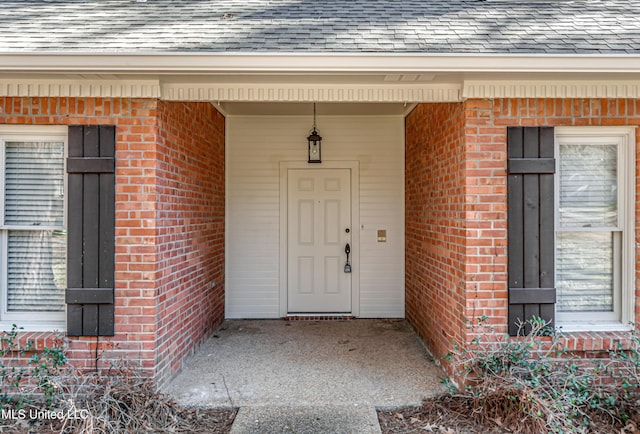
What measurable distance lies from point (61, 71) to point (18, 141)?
0.89 m

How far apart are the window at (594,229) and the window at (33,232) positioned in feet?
14.3

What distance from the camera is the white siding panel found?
19.1ft

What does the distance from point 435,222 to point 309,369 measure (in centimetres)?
201

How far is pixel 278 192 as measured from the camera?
5844 millimetres

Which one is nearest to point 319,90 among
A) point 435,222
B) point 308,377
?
point 435,222

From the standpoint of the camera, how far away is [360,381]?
12.2ft

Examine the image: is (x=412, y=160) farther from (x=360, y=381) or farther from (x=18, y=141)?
(x=18, y=141)

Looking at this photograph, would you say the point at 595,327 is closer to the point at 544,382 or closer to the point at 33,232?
the point at 544,382

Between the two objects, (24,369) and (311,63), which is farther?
(24,369)

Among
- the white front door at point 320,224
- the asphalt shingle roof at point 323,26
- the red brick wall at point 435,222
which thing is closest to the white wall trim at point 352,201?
the white front door at point 320,224

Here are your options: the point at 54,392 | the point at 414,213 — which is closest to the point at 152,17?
the point at 54,392

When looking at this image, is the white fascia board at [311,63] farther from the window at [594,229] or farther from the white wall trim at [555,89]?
the window at [594,229]

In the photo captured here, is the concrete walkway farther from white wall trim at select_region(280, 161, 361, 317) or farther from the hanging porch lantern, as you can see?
the hanging porch lantern

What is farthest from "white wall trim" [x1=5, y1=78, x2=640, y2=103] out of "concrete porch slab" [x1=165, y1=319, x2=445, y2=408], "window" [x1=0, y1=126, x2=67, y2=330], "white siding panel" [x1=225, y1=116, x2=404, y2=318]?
"concrete porch slab" [x1=165, y1=319, x2=445, y2=408]
